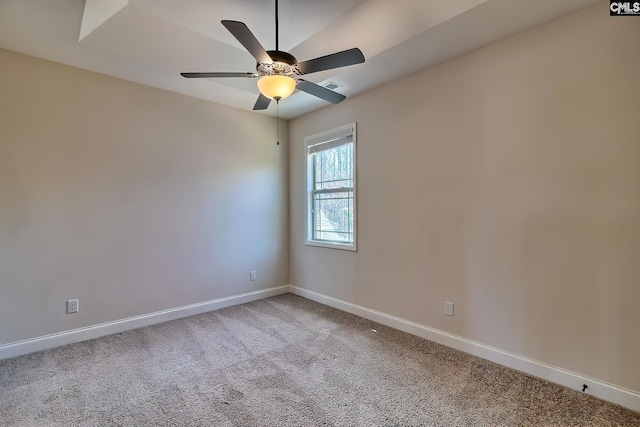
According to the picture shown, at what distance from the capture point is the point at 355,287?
11.7 feet

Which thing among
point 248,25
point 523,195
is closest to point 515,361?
point 523,195

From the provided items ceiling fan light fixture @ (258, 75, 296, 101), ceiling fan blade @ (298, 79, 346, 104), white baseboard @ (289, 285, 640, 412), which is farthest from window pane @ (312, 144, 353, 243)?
ceiling fan light fixture @ (258, 75, 296, 101)

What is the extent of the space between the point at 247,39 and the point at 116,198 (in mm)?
2354

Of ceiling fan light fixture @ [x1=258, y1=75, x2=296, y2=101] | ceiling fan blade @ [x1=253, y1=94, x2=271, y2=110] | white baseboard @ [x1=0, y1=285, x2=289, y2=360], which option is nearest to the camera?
ceiling fan light fixture @ [x1=258, y1=75, x2=296, y2=101]

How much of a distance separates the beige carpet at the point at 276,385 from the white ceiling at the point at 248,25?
8.43 ft

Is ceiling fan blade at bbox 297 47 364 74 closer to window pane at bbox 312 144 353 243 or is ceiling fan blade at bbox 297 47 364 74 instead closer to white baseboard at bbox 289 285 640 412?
window pane at bbox 312 144 353 243

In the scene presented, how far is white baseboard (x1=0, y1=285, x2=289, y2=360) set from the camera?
8.53 feet

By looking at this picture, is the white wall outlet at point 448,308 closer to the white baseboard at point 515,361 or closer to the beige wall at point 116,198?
the white baseboard at point 515,361

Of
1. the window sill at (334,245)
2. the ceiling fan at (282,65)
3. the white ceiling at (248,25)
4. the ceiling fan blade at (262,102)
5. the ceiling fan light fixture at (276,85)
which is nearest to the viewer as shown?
the ceiling fan at (282,65)

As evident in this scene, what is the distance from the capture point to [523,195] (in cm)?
228

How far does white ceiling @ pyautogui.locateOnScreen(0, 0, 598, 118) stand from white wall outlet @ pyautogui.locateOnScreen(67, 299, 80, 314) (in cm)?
223

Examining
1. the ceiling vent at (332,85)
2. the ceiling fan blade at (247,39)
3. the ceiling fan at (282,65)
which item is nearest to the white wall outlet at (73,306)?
the ceiling fan at (282,65)

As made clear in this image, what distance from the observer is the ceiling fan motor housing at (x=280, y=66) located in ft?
5.92

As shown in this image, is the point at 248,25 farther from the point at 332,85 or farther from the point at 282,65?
the point at 332,85
